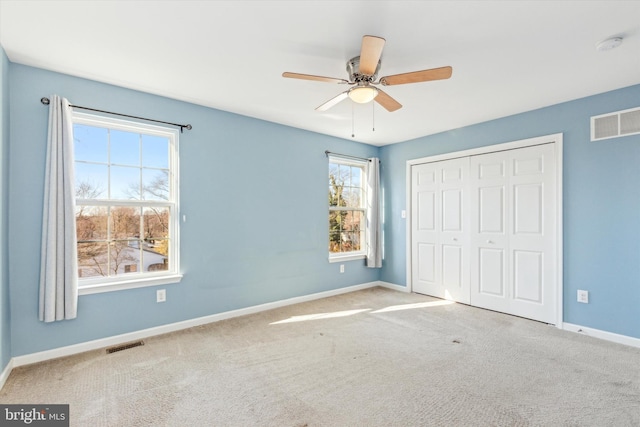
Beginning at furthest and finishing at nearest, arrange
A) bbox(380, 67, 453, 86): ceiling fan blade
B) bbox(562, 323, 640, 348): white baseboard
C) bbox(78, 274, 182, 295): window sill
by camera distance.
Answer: bbox(562, 323, 640, 348): white baseboard → bbox(78, 274, 182, 295): window sill → bbox(380, 67, 453, 86): ceiling fan blade

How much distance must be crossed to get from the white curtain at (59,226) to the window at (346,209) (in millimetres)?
3130

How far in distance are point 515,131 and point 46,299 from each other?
5128mm

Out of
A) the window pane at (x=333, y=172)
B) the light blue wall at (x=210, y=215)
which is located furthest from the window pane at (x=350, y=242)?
the window pane at (x=333, y=172)

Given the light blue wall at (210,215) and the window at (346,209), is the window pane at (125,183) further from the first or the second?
the window at (346,209)

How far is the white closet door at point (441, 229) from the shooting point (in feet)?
14.3

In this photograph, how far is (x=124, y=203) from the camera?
305 centimetres

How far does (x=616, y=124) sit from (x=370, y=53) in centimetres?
285

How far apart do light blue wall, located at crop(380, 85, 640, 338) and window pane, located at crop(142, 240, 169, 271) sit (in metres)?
4.36

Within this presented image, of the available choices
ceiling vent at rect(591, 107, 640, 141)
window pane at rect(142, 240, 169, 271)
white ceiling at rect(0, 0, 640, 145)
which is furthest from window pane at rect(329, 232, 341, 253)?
ceiling vent at rect(591, 107, 640, 141)

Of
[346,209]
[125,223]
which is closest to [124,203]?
[125,223]

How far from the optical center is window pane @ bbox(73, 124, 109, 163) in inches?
113

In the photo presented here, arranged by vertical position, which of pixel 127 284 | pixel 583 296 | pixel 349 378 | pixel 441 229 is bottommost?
pixel 349 378

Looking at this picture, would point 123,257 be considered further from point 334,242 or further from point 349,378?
point 334,242

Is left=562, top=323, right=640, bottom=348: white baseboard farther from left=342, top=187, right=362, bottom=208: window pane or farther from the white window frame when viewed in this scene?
left=342, top=187, right=362, bottom=208: window pane
